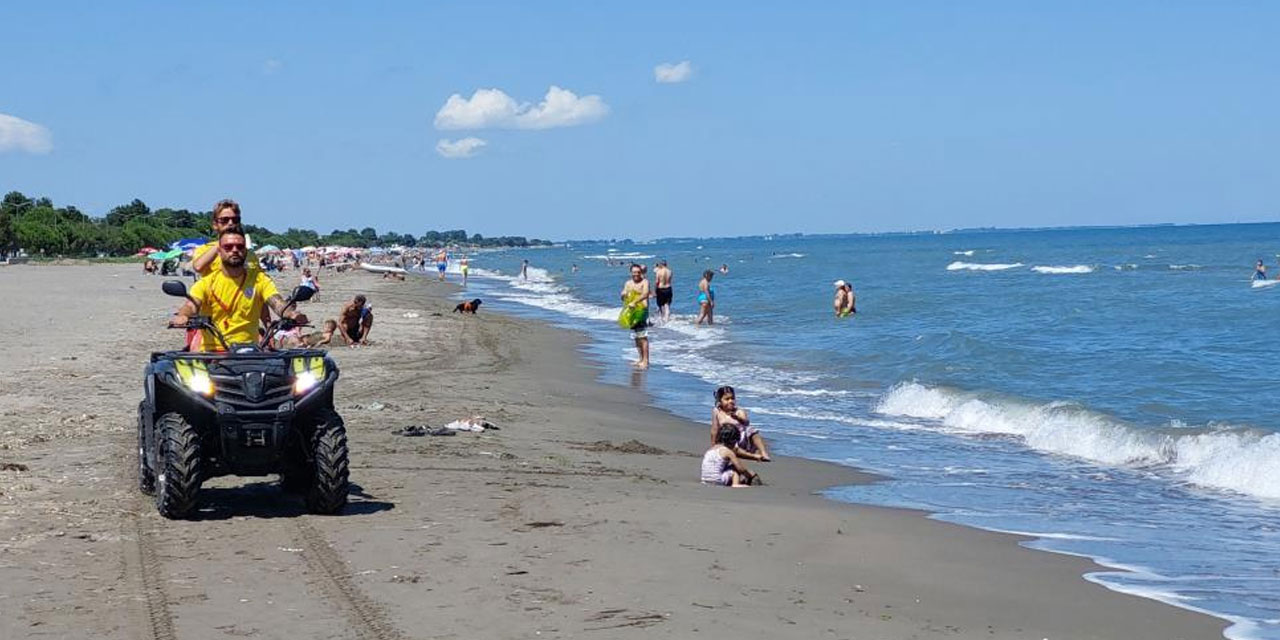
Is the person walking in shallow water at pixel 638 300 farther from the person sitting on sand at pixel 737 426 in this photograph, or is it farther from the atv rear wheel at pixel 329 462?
the atv rear wheel at pixel 329 462

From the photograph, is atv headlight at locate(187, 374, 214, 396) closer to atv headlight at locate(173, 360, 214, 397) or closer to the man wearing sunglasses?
atv headlight at locate(173, 360, 214, 397)

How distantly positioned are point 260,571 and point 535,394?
35.7ft

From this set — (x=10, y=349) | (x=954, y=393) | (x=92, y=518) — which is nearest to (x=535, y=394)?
(x=954, y=393)

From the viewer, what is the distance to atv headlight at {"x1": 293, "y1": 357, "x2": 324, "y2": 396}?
26.2 ft

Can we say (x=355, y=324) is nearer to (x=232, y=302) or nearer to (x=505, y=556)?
(x=232, y=302)

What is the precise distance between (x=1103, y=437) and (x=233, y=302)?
9406mm

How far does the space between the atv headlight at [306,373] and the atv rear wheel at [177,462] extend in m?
0.63

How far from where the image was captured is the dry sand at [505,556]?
610 cm

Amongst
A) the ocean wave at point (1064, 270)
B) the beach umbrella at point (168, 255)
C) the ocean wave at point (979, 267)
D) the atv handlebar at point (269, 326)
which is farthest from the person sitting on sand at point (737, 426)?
the ocean wave at point (979, 267)

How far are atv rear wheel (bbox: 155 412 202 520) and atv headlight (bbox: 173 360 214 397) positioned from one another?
245 mm

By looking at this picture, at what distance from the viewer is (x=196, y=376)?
789 cm

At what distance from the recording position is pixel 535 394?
17719 mm

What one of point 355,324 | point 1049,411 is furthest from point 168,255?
point 1049,411

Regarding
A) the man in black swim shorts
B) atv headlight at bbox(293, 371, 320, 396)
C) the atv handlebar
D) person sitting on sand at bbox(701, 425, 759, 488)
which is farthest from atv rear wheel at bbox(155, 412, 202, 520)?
the man in black swim shorts
